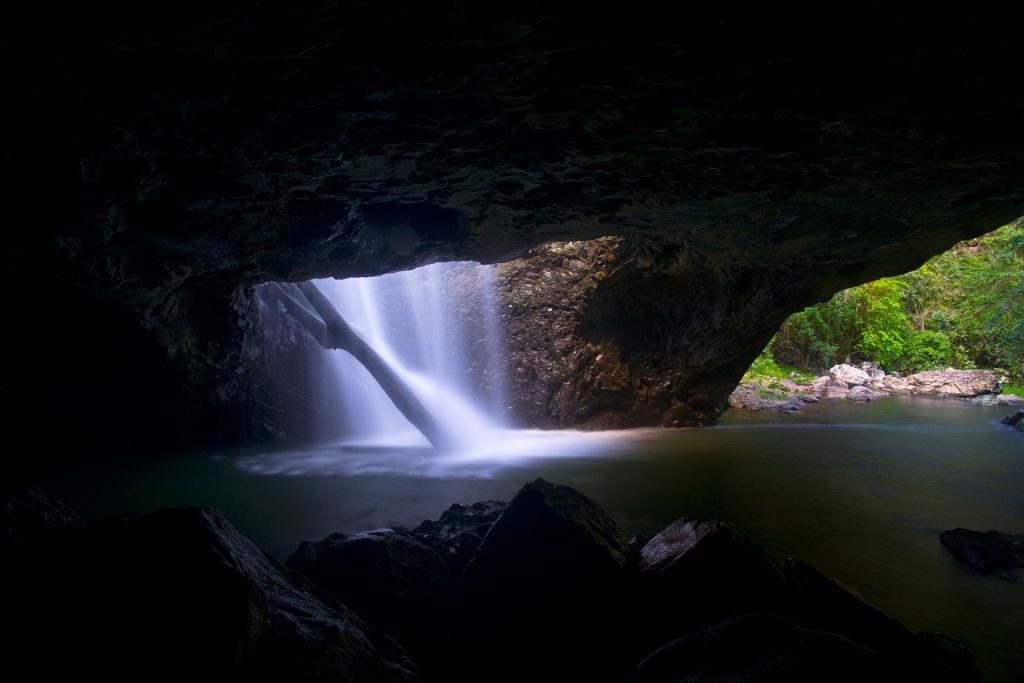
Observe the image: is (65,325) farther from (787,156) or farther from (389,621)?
(787,156)

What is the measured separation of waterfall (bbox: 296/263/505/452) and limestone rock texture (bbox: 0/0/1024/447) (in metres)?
4.61

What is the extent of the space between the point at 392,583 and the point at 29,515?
2191 millimetres

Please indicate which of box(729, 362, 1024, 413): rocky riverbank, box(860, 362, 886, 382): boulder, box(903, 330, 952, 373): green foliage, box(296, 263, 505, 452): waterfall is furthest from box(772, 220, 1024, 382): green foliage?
box(296, 263, 505, 452): waterfall

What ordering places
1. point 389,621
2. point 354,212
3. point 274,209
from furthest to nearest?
point 354,212
point 274,209
point 389,621

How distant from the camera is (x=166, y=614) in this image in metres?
1.64

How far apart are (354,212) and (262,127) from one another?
148 cm

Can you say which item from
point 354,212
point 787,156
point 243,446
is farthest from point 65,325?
point 787,156

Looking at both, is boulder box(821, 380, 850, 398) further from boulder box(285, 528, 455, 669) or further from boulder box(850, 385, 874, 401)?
boulder box(285, 528, 455, 669)

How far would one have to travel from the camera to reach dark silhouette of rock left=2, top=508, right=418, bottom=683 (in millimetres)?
1557

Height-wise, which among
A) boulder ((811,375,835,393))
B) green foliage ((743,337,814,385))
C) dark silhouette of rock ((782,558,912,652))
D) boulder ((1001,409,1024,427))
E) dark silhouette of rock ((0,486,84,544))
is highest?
green foliage ((743,337,814,385))

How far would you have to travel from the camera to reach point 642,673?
79.9 inches

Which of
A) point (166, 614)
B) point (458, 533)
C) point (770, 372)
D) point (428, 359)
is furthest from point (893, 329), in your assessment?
point (166, 614)

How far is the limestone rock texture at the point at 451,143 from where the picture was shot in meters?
2.18

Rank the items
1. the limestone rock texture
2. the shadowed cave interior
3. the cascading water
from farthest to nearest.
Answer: the cascading water → the limestone rock texture → the shadowed cave interior
